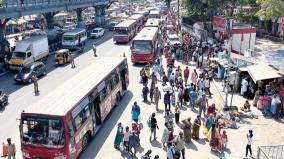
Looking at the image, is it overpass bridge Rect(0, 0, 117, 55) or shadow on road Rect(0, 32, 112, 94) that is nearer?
shadow on road Rect(0, 32, 112, 94)

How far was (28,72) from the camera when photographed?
97.0 ft

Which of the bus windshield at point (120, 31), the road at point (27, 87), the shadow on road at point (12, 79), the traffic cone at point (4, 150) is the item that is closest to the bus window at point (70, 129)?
the traffic cone at point (4, 150)

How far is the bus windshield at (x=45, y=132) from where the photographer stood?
14148mm

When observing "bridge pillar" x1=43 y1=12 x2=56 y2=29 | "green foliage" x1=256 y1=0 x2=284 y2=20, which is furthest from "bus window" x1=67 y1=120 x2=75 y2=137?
"bridge pillar" x1=43 y1=12 x2=56 y2=29

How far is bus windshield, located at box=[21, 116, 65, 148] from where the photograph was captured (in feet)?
46.4

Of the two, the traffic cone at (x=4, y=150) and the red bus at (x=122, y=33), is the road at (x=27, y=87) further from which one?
the red bus at (x=122, y=33)

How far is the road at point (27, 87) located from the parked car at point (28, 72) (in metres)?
0.51

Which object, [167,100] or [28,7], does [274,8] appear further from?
[28,7]

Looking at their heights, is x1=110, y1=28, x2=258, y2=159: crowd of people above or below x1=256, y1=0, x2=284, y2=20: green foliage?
below

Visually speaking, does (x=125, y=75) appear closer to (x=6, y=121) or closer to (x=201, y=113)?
(x=201, y=113)

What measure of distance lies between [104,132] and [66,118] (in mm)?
5044

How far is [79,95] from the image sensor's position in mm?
16625

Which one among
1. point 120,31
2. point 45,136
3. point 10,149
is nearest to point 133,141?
point 45,136

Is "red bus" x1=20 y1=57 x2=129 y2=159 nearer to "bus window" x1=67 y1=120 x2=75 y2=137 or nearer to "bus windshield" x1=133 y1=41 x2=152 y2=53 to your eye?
"bus window" x1=67 y1=120 x2=75 y2=137
